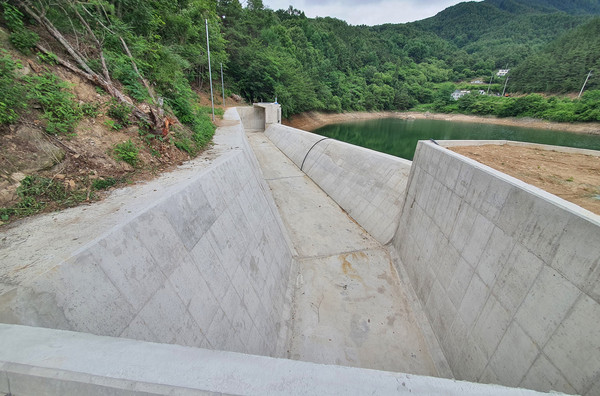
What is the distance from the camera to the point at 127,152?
542 cm

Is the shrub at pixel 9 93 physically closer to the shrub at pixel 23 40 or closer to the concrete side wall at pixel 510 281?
the shrub at pixel 23 40

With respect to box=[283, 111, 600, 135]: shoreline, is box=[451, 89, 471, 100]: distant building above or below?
above

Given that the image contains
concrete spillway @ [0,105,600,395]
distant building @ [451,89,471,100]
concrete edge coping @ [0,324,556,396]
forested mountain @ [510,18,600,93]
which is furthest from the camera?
distant building @ [451,89,471,100]

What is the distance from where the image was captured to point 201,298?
385 centimetres

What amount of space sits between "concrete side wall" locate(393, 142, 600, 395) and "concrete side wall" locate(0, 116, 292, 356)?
4006mm

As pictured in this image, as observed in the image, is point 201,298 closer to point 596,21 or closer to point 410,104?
point 410,104

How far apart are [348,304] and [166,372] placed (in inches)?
237

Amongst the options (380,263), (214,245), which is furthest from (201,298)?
(380,263)

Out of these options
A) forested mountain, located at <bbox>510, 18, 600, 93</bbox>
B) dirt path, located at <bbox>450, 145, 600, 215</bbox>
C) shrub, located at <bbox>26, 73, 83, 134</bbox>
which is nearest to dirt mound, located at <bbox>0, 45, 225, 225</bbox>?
shrub, located at <bbox>26, 73, 83, 134</bbox>

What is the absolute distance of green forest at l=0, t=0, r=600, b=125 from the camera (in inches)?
259

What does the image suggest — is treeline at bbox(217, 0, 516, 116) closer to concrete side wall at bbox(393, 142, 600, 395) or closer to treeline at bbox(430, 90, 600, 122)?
treeline at bbox(430, 90, 600, 122)

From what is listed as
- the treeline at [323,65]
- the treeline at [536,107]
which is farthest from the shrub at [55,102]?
the treeline at [536,107]

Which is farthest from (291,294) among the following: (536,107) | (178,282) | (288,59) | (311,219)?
(536,107)

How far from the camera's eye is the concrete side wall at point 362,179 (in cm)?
993
